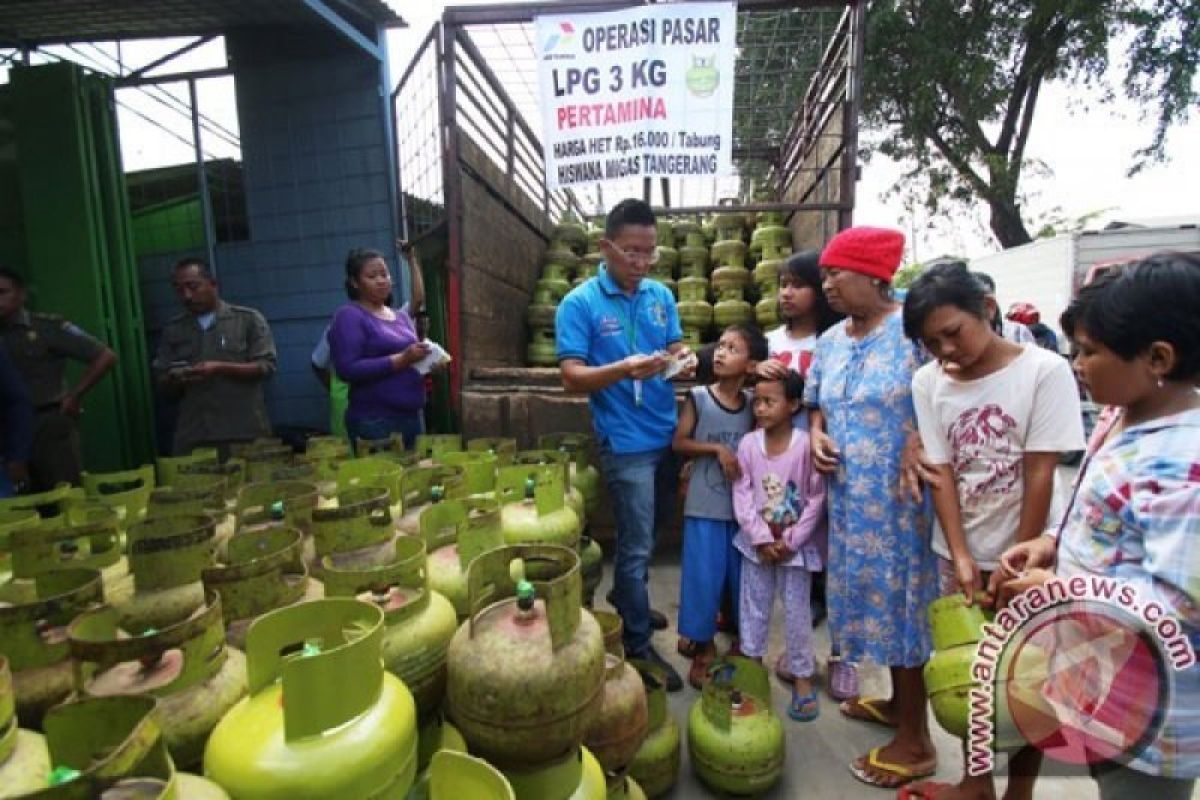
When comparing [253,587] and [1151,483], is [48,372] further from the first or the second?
[1151,483]

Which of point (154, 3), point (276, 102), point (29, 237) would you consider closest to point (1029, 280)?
point (276, 102)

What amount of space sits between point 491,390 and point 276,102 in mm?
3922

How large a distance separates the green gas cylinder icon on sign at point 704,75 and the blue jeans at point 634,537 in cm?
251

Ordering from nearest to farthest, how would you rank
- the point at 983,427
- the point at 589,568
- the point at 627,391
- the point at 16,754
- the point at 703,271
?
the point at 16,754 → the point at 983,427 → the point at 589,568 → the point at 627,391 → the point at 703,271

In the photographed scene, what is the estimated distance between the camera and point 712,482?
2.68m

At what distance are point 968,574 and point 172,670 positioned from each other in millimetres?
1926

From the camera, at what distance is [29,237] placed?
461cm

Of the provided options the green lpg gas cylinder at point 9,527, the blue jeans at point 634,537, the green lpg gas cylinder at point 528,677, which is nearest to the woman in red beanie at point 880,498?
the blue jeans at point 634,537

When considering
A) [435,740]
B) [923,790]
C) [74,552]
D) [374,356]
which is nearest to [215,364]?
[374,356]

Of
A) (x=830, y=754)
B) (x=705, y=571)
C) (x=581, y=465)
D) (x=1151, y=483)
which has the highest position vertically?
(x=1151, y=483)

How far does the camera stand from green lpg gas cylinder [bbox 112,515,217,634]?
3.99 feet

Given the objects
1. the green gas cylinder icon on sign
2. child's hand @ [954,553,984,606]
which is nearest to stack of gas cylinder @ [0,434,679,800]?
child's hand @ [954,553,984,606]

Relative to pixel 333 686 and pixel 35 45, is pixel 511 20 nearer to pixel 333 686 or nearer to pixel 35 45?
pixel 333 686

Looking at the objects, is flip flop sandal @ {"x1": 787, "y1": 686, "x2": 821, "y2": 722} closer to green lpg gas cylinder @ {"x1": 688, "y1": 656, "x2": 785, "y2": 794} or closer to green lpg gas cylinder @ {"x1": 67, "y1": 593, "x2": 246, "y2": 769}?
green lpg gas cylinder @ {"x1": 688, "y1": 656, "x2": 785, "y2": 794}
